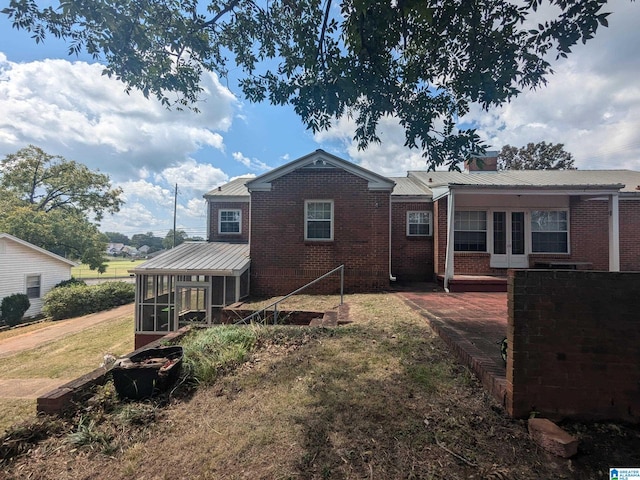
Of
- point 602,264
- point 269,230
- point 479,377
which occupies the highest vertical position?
point 269,230

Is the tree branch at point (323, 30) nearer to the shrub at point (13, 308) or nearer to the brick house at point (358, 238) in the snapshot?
the brick house at point (358, 238)

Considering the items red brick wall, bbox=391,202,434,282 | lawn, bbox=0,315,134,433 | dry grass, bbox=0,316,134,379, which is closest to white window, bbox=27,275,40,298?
lawn, bbox=0,315,134,433

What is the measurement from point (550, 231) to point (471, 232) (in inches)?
124

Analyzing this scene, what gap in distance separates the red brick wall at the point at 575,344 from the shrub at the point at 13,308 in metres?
25.4

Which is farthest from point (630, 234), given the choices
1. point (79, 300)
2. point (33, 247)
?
point (33, 247)

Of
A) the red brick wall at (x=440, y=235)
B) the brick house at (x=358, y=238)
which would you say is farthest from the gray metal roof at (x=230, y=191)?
the red brick wall at (x=440, y=235)

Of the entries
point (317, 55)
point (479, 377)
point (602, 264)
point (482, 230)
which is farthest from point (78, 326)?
point (602, 264)

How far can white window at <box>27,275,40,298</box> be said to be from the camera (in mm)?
19125

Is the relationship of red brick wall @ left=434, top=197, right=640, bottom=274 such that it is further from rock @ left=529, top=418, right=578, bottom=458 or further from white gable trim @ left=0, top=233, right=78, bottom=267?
white gable trim @ left=0, top=233, right=78, bottom=267

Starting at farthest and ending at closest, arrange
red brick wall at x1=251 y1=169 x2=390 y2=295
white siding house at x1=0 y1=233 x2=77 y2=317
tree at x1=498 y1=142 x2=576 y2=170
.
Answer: tree at x1=498 y1=142 x2=576 y2=170 → white siding house at x1=0 y1=233 x2=77 y2=317 → red brick wall at x1=251 y1=169 x2=390 y2=295

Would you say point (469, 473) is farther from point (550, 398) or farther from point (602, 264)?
point (602, 264)

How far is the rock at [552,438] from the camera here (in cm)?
229

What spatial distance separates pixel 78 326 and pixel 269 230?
14.0 m

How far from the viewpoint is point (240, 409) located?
3260 mm
